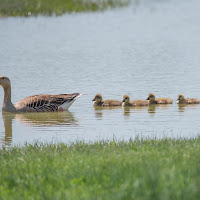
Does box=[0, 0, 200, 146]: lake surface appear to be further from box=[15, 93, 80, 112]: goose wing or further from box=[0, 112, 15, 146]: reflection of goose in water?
box=[15, 93, 80, 112]: goose wing

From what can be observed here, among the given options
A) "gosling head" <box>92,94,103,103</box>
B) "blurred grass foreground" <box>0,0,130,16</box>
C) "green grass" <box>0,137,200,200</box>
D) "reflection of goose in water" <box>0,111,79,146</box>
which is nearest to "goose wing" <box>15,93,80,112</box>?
"reflection of goose in water" <box>0,111,79,146</box>

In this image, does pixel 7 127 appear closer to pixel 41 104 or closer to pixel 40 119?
pixel 40 119

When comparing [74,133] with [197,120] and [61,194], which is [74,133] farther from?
[61,194]

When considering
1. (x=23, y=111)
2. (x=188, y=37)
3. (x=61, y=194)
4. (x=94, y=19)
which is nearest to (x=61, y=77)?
(x=23, y=111)

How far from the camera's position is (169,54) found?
1053 inches

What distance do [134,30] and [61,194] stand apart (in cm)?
3074

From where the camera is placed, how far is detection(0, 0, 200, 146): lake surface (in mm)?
13562

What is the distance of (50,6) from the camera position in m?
43.9

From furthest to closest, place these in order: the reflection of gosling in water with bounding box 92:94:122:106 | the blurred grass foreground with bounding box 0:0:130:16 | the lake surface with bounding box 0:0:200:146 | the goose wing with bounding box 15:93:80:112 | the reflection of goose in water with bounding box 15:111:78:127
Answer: the blurred grass foreground with bounding box 0:0:130:16 < the reflection of gosling in water with bounding box 92:94:122:106 < the goose wing with bounding box 15:93:80:112 < the reflection of goose in water with bounding box 15:111:78:127 < the lake surface with bounding box 0:0:200:146

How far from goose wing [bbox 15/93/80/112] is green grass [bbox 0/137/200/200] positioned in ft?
25.3

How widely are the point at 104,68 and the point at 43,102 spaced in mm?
7056

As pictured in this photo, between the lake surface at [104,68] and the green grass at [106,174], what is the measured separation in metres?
2.96

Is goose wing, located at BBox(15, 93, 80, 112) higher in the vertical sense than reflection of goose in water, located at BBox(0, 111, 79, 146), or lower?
higher

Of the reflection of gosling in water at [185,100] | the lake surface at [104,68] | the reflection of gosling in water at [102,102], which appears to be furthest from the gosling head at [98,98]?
the reflection of gosling in water at [185,100]
